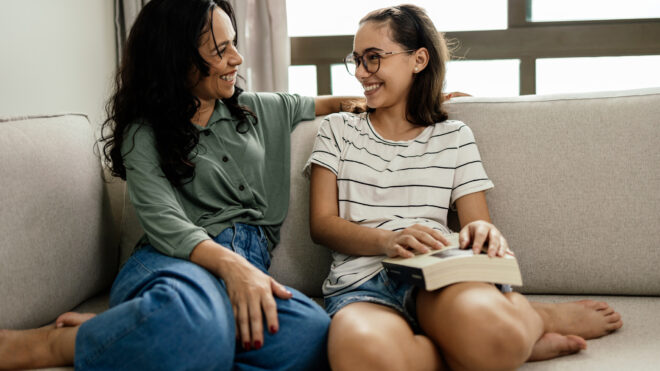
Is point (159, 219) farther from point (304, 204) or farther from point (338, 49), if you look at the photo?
point (338, 49)

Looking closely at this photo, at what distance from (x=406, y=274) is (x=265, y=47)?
77.8 inches

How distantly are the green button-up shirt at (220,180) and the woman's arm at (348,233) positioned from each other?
129 mm

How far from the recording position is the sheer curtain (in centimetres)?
278

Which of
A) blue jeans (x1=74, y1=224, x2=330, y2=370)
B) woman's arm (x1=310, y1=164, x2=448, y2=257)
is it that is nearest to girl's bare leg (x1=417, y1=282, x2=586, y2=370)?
woman's arm (x1=310, y1=164, x2=448, y2=257)

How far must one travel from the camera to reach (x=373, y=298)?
1.19 m

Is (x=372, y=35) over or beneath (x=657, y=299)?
over

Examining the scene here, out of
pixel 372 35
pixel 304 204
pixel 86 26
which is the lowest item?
pixel 304 204

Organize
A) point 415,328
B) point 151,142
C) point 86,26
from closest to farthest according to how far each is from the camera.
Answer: point 415,328 → point 151,142 → point 86,26

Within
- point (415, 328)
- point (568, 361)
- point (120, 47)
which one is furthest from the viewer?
point (120, 47)

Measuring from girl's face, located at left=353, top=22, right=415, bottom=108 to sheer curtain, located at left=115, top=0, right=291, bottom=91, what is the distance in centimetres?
141

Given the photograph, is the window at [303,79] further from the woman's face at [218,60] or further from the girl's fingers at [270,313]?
the girl's fingers at [270,313]

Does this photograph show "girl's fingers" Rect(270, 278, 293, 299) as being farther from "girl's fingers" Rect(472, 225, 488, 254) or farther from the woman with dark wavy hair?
"girl's fingers" Rect(472, 225, 488, 254)

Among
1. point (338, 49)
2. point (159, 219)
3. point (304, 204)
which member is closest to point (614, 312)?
point (304, 204)

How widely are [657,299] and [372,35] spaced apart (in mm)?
954
